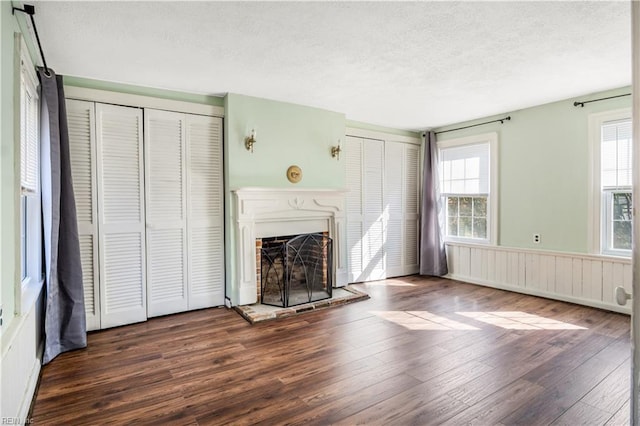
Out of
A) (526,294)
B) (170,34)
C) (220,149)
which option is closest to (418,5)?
(170,34)

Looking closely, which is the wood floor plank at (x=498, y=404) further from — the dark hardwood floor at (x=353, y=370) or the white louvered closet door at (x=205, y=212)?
the white louvered closet door at (x=205, y=212)

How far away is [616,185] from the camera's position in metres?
3.88

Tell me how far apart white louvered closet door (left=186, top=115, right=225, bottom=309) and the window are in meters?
1.35

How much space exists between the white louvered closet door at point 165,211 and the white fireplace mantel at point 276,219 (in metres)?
0.58

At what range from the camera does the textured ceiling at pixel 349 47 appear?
2.24 metres

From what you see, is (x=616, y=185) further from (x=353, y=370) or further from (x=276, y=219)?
(x=276, y=219)

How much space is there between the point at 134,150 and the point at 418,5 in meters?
2.92

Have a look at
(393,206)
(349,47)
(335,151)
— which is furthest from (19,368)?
(393,206)

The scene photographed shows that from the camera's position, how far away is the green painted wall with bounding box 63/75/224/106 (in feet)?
10.9

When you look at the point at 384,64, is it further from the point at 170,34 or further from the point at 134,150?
the point at 134,150

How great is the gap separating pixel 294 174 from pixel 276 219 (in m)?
0.60

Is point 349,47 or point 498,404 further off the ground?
point 349,47

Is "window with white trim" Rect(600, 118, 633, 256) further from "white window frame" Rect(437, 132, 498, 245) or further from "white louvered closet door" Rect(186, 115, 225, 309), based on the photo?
"white louvered closet door" Rect(186, 115, 225, 309)

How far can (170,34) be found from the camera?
8.28 ft
